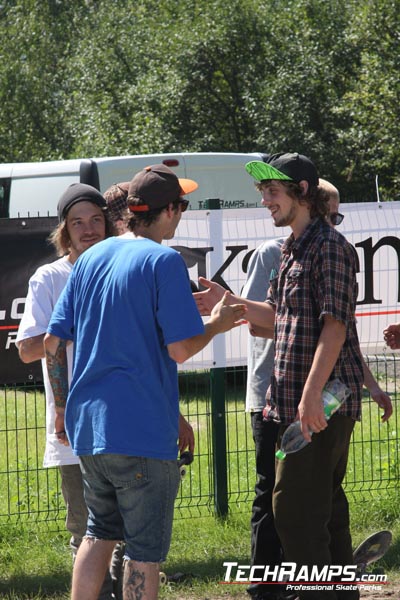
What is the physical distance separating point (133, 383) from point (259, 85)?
1943 centimetres

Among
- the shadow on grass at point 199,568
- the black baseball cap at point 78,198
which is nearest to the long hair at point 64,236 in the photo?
the black baseball cap at point 78,198

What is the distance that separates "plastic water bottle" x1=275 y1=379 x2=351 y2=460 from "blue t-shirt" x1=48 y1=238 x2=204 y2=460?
563 millimetres

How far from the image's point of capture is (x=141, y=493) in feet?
11.9

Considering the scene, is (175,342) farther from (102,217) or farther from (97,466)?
(102,217)

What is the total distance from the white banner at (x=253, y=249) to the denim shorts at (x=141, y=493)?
234cm

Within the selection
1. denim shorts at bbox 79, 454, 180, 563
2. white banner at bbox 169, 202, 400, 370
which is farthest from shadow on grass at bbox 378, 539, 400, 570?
denim shorts at bbox 79, 454, 180, 563

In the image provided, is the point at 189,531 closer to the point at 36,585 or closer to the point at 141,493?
the point at 36,585

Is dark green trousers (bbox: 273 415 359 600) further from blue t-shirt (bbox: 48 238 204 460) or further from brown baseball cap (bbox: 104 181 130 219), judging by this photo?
brown baseball cap (bbox: 104 181 130 219)

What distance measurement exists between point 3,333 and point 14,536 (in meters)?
1.26

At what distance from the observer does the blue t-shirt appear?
3.56 metres

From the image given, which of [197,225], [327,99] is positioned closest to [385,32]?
[327,99]

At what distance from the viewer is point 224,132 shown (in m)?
22.8

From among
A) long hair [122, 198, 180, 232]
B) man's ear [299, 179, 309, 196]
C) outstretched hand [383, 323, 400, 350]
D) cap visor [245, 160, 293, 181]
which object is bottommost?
outstretched hand [383, 323, 400, 350]

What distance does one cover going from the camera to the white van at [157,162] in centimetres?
1211
